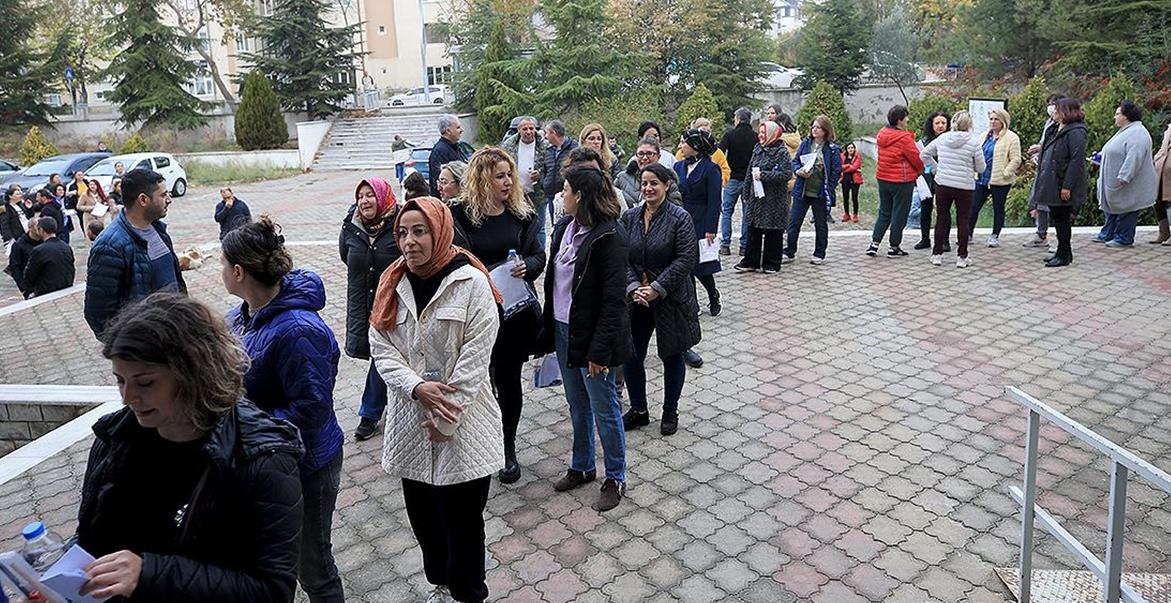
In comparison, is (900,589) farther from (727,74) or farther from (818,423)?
(727,74)

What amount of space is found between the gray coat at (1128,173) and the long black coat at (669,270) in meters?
7.39

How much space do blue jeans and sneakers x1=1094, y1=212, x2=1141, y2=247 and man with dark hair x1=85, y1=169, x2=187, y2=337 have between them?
10.5m

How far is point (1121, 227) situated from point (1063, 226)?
1627 mm

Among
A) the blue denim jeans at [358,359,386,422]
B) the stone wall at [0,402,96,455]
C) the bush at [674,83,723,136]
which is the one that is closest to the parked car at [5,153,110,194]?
the bush at [674,83,723,136]

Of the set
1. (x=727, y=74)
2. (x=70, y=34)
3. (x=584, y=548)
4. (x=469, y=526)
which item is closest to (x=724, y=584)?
(x=584, y=548)

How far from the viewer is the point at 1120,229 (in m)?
10.8

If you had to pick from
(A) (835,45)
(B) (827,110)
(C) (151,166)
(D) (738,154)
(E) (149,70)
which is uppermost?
(E) (149,70)

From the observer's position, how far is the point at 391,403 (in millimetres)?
3676

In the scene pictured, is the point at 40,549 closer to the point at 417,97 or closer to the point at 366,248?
the point at 366,248

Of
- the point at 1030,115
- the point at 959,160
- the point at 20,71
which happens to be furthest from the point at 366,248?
the point at 20,71

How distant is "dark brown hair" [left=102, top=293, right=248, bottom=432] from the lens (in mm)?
2084

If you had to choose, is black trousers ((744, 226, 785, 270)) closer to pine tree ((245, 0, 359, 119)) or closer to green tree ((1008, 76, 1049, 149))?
green tree ((1008, 76, 1049, 149))

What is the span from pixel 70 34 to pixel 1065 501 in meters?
40.7

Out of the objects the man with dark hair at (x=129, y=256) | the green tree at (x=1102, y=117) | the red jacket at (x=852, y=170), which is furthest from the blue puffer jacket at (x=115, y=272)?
the green tree at (x=1102, y=117)
